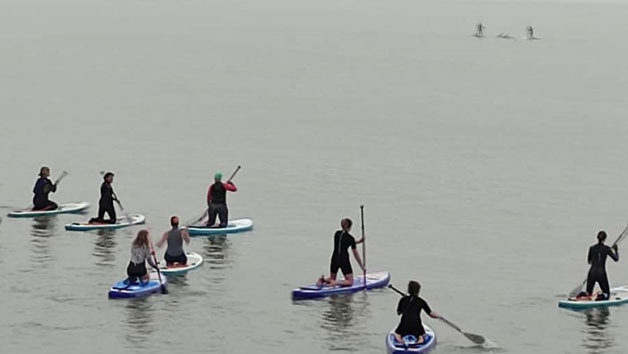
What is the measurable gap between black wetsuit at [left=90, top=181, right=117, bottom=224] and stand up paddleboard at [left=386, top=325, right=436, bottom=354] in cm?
1415

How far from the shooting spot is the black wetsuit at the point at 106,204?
137 feet

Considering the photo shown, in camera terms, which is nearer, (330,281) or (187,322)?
(187,322)

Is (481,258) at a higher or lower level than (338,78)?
lower

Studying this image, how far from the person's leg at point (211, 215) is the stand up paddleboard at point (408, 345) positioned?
1347 cm

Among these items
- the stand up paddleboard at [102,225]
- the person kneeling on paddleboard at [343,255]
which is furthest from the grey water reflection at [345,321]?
the stand up paddleboard at [102,225]

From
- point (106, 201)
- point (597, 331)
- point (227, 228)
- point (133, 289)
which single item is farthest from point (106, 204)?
point (597, 331)

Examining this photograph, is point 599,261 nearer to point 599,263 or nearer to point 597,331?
point 599,263

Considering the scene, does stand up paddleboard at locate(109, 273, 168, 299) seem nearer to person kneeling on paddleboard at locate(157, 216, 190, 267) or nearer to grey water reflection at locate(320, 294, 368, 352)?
person kneeling on paddleboard at locate(157, 216, 190, 267)

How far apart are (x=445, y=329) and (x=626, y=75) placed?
10737cm

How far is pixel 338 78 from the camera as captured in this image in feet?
398

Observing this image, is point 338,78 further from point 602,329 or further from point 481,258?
point 602,329

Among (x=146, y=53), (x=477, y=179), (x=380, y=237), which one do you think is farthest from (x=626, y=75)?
(x=380, y=237)

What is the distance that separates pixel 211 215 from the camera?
140 feet

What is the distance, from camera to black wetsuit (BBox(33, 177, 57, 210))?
144 ft
